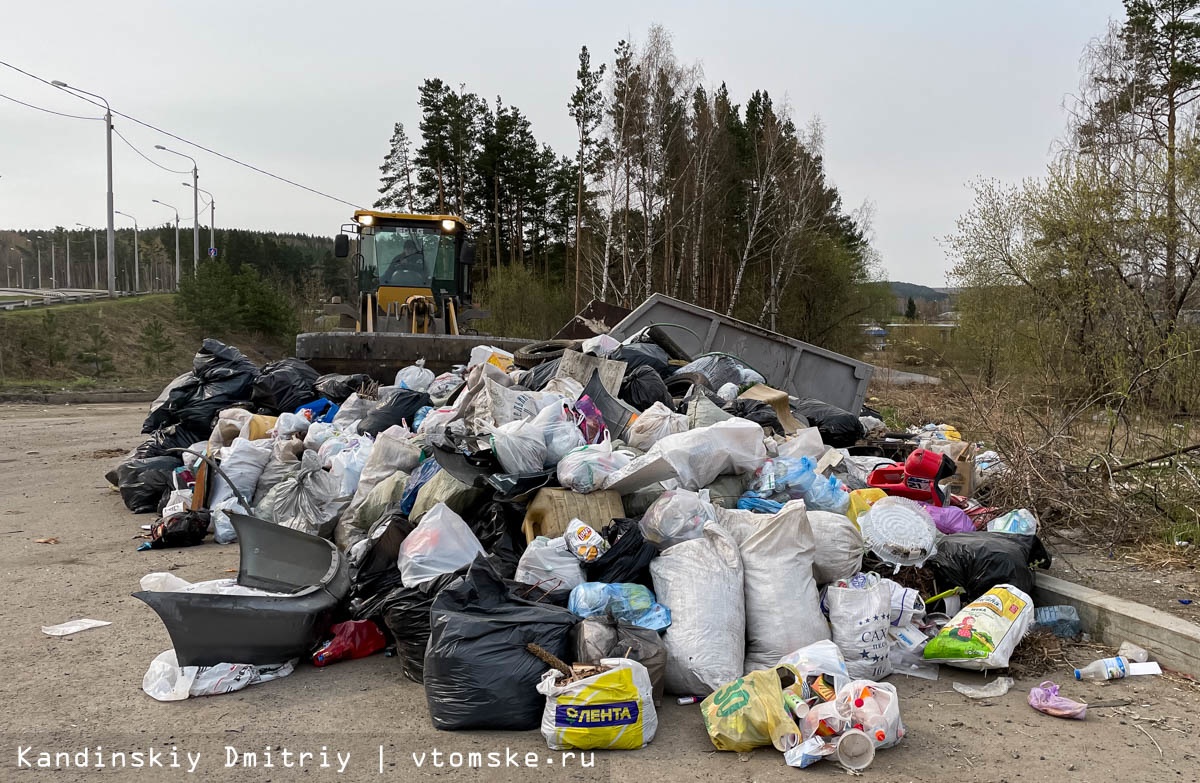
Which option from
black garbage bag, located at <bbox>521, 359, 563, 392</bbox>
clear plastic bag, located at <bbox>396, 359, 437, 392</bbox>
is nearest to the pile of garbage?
black garbage bag, located at <bbox>521, 359, 563, 392</bbox>

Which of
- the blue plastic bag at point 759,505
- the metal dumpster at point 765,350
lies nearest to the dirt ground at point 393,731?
the blue plastic bag at point 759,505

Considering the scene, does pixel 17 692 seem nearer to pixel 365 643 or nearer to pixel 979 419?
pixel 365 643

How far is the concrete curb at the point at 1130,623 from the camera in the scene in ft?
10.5

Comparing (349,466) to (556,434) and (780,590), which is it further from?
(780,590)

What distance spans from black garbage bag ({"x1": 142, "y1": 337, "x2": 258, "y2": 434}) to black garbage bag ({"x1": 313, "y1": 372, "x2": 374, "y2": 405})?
60 centimetres

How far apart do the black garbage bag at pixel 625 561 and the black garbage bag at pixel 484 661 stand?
1.31 ft

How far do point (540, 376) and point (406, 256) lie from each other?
5.80 m

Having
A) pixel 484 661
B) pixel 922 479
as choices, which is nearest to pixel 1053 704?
pixel 922 479

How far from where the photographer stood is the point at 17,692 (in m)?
2.96

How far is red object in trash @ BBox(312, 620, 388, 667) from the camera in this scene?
331 cm

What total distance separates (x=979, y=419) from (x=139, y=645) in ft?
16.4

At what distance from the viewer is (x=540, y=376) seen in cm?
558

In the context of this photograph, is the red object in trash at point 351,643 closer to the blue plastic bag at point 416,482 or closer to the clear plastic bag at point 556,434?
the blue plastic bag at point 416,482

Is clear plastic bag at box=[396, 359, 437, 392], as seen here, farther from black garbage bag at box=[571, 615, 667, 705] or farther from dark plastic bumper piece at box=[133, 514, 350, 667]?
black garbage bag at box=[571, 615, 667, 705]
